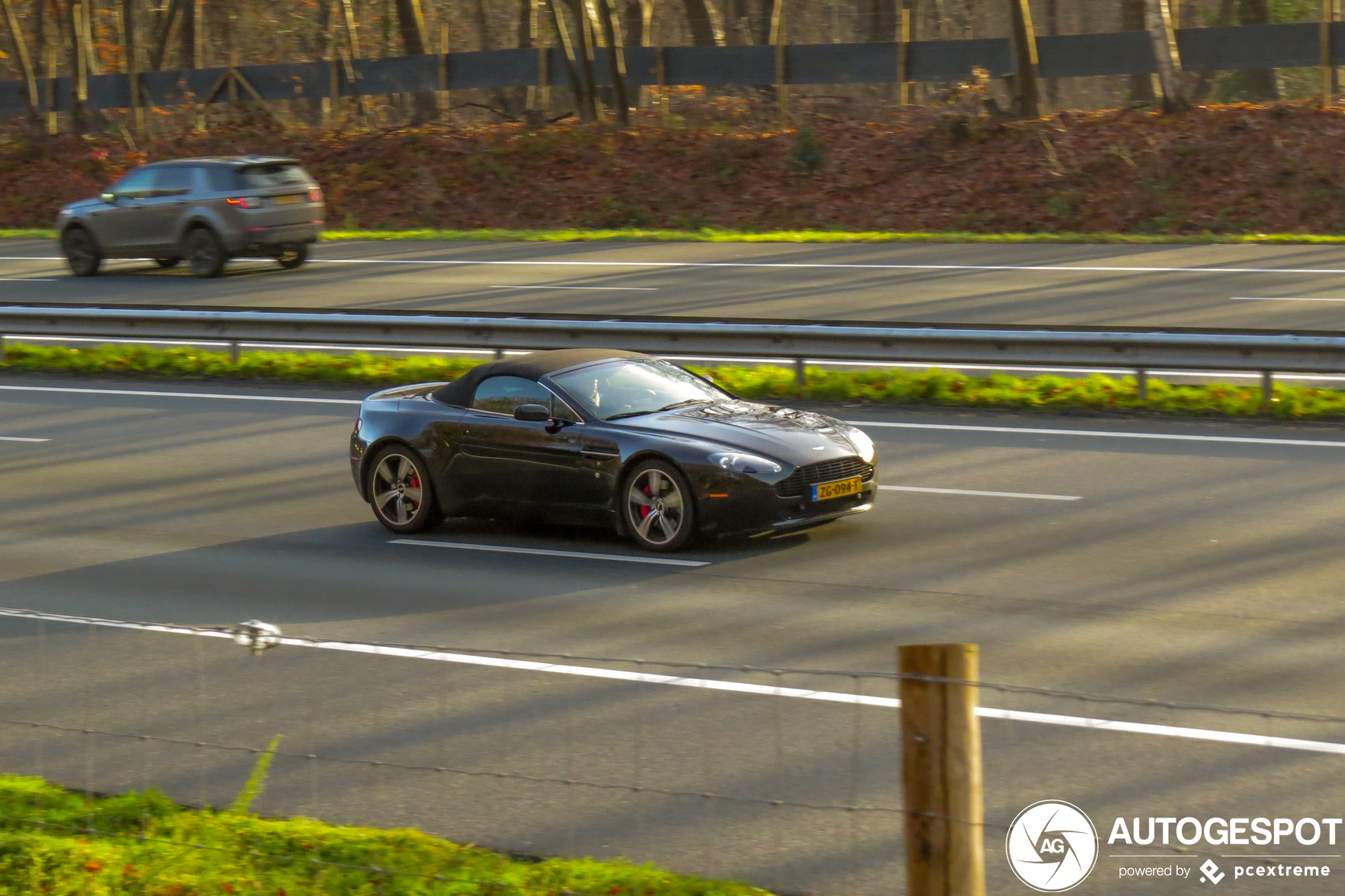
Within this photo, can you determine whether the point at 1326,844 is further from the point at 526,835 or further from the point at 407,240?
the point at 407,240

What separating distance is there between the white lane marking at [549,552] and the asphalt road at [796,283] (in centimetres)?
977

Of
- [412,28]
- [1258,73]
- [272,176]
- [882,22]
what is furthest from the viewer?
[412,28]

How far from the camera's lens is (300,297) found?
80.3ft

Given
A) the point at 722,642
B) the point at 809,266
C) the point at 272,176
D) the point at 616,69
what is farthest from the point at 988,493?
the point at 616,69

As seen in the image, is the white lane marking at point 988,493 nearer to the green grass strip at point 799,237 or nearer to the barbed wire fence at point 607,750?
the barbed wire fence at point 607,750

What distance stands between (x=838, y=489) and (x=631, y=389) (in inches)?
69.8

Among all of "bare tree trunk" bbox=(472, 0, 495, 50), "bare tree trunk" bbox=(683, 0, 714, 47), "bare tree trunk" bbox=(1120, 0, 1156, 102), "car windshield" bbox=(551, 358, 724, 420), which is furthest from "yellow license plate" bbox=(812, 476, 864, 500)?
"bare tree trunk" bbox=(472, 0, 495, 50)

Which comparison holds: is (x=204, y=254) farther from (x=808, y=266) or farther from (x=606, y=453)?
(x=606, y=453)

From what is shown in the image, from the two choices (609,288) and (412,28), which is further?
(412,28)

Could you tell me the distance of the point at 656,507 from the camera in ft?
34.9

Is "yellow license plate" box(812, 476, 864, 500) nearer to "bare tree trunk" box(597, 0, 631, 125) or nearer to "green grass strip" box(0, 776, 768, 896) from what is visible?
"green grass strip" box(0, 776, 768, 896)

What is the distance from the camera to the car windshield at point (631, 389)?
11188 millimetres

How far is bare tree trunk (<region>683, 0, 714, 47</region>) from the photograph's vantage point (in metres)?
41.6

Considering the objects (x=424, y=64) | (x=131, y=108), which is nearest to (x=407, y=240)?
(x=424, y=64)
